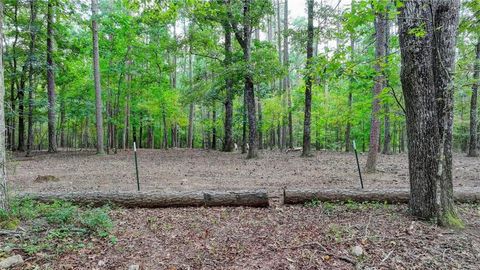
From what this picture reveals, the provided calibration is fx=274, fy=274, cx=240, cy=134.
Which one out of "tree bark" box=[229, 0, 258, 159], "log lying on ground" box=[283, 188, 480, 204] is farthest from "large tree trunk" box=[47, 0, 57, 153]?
"log lying on ground" box=[283, 188, 480, 204]

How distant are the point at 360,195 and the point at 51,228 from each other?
532 cm

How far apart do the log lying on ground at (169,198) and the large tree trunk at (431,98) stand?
105 inches

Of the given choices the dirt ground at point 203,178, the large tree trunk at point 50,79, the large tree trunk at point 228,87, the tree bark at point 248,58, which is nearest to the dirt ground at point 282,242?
the dirt ground at point 203,178

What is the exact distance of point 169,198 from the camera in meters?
5.41

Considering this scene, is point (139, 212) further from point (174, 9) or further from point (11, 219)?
point (174, 9)

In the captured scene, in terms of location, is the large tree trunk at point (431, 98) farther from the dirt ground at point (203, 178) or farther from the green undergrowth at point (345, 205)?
the dirt ground at point (203, 178)

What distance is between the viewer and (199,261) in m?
3.32

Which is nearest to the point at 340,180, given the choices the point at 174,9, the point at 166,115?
the point at 174,9

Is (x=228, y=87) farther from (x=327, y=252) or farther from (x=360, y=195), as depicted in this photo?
(x=327, y=252)

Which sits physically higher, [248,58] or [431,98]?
[248,58]

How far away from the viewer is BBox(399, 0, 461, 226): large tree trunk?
3.90m

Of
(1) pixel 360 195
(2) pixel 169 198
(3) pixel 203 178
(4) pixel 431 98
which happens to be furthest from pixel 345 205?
(3) pixel 203 178

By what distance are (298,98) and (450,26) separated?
16744mm

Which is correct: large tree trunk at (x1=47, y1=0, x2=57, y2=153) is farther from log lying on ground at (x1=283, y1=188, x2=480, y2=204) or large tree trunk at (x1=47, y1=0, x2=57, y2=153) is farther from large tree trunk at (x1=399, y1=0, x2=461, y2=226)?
large tree trunk at (x1=399, y1=0, x2=461, y2=226)
